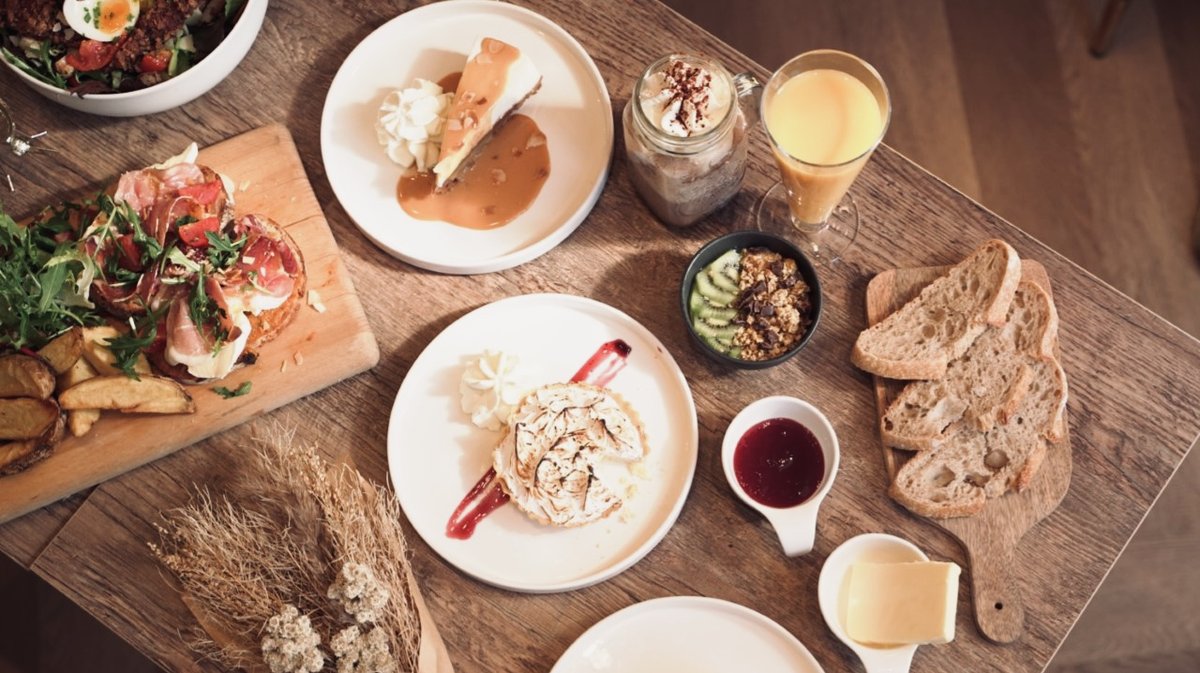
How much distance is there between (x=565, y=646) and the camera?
2389mm

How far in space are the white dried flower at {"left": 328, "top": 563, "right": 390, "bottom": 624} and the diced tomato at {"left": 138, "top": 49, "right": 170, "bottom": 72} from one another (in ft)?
4.51

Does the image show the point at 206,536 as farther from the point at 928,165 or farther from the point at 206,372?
the point at 928,165

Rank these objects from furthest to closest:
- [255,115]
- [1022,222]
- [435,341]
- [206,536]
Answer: [1022,222] < [255,115] < [435,341] < [206,536]

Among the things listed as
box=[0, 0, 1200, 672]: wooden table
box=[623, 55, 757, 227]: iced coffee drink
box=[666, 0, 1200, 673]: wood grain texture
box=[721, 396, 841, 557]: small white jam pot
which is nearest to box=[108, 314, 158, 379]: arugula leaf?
box=[0, 0, 1200, 672]: wooden table

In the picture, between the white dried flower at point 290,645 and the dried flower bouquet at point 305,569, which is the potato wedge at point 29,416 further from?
the white dried flower at point 290,645

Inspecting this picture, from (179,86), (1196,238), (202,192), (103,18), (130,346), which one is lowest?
(1196,238)

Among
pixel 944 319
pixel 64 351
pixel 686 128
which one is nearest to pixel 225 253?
pixel 64 351

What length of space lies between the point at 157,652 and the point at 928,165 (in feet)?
10.1

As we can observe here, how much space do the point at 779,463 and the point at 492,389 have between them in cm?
70

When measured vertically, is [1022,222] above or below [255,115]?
below

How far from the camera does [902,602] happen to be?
2.27 m

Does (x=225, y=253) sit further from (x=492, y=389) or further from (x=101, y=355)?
(x=492, y=389)

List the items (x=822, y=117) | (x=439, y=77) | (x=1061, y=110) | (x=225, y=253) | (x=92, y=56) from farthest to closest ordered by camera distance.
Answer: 1. (x=1061, y=110)
2. (x=439, y=77)
3. (x=92, y=56)
4. (x=225, y=253)
5. (x=822, y=117)

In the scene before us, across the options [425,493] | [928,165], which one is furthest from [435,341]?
[928,165]
